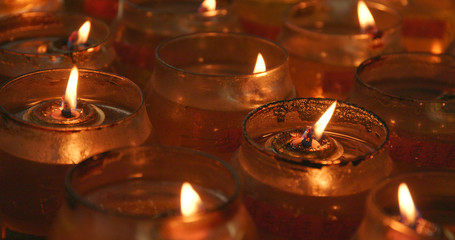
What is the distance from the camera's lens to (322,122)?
686 millimetres

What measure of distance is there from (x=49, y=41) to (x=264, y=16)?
41 centimetres

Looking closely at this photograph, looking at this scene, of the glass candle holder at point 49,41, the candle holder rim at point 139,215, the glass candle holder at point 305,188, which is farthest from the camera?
the glass candle holder at point 49,41

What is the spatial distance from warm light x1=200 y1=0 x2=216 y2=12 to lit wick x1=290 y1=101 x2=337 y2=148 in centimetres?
40

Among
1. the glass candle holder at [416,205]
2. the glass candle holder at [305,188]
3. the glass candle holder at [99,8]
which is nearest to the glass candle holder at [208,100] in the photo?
A: the glass candle holder at [305,188]

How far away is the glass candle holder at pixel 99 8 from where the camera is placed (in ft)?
4.35

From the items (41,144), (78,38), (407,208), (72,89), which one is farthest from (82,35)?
(407,208)

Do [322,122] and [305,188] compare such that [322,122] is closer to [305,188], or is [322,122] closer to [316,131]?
[316,131]

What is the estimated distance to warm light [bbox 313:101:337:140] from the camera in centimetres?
68

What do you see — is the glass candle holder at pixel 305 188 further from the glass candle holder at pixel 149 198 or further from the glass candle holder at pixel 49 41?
the glass candle holder at pixel 49 41

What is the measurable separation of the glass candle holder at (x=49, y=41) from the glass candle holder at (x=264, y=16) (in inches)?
14.1

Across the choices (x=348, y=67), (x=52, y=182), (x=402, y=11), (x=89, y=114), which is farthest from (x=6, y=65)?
(x=402, y=11)

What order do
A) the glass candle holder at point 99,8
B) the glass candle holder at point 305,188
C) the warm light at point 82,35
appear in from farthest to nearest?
the glass candle holder at point 99,8
the warm light at point 82,35
the glass candle holder at point 305,188

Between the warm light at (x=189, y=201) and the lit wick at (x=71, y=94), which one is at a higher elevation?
the lit wick at (x=71, y=94)

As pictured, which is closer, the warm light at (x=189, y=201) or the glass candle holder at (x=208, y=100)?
the warm light at (x=189, y=201)
